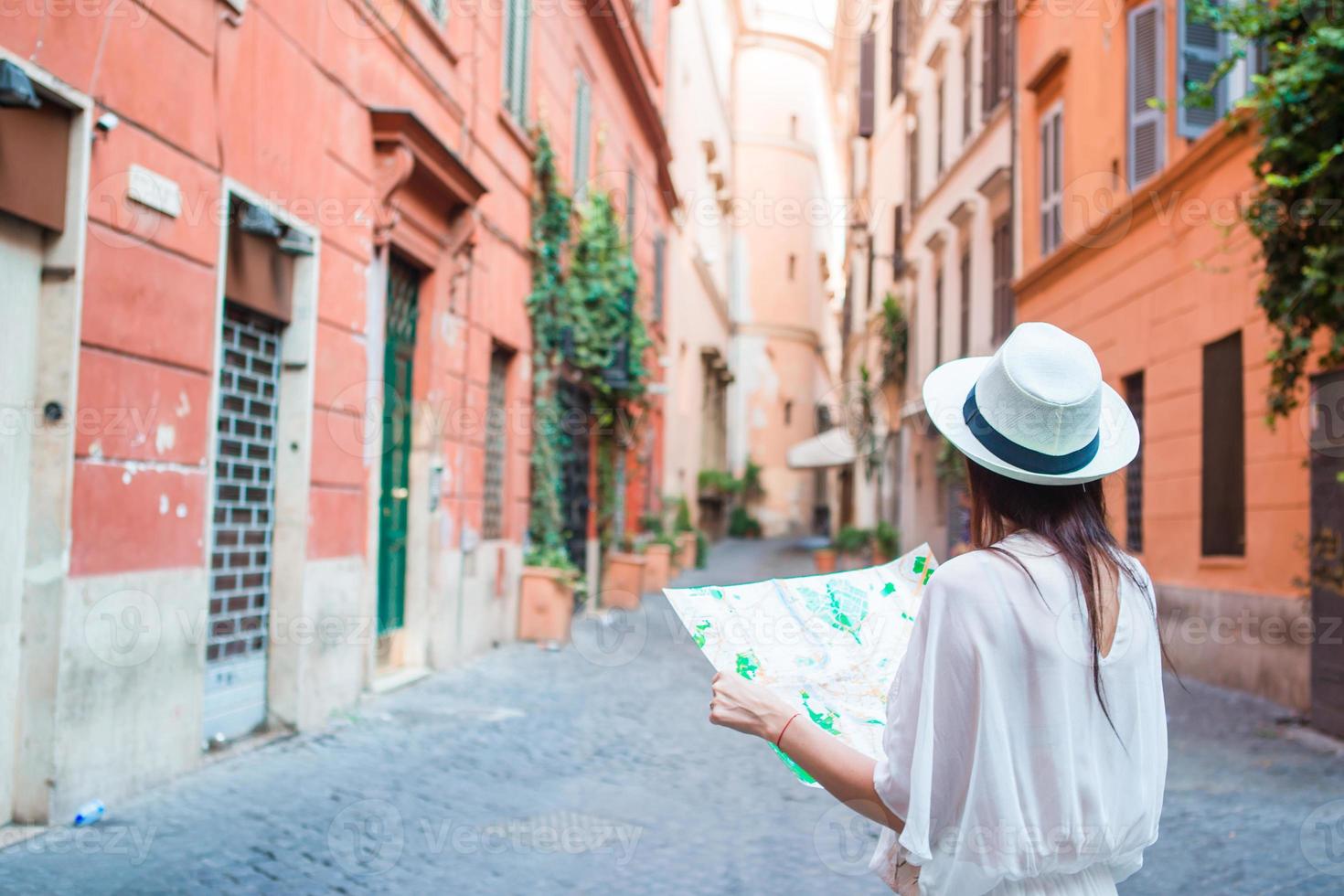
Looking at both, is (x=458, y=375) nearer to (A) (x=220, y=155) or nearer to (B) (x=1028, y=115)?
(A) (x=220, y=155)

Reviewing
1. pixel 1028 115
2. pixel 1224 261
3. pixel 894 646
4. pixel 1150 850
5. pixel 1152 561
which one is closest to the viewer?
pixel 894 646

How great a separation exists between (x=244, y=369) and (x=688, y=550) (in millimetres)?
17272

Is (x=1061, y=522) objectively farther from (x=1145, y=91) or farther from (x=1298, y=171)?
(x=1145, y=91)

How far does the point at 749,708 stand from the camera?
1954 mm

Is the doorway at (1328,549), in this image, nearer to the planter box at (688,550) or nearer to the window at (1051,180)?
the window at (1051,180)

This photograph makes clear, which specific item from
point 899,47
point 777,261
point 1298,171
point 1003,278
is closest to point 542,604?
point 1298,171

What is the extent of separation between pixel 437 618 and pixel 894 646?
762 cm

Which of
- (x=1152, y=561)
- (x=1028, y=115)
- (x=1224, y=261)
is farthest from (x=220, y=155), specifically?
(x=1028, y=115)

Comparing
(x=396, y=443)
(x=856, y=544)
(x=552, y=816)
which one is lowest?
(x=552, y=816)

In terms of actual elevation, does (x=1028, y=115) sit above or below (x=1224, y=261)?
above

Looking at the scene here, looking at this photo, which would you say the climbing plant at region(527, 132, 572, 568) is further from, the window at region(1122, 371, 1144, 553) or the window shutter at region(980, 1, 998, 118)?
the window shutter at region(980, 1, 998, 118)

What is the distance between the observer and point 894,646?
2113 mm

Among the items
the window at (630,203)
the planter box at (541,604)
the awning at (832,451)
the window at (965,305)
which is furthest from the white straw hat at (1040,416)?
the awning at (832,451)

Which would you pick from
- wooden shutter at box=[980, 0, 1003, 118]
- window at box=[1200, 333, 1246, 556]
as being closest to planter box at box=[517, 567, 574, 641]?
window at box=[1200, 333, 1246, 556]
